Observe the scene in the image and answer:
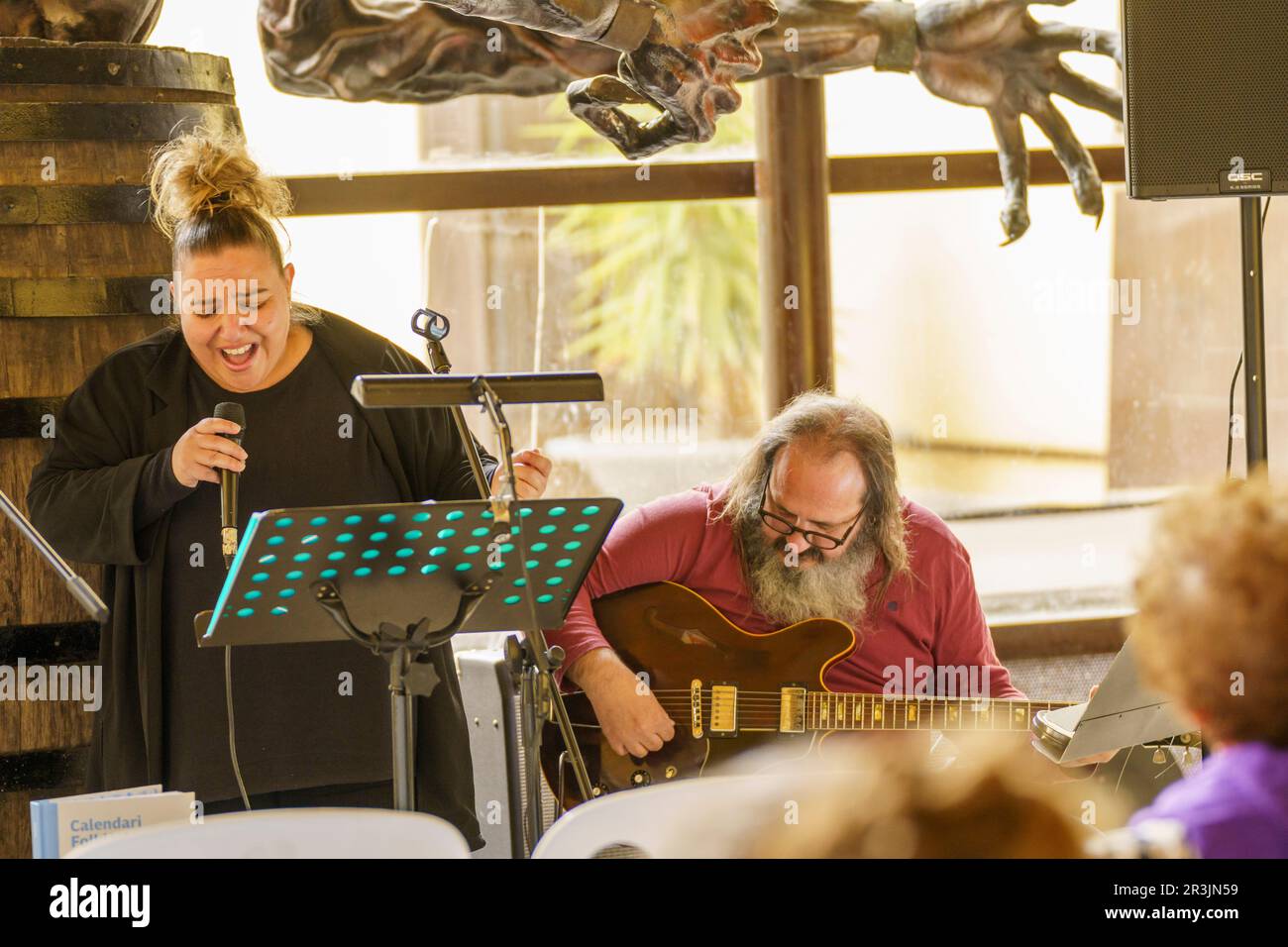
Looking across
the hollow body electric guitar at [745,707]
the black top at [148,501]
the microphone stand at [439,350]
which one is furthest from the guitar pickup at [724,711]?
the microphone stand at [439,350]

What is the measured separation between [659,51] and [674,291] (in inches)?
56.9

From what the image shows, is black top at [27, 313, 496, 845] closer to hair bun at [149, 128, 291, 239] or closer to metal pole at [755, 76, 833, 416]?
hair bun at [149, 128, 291, 239]

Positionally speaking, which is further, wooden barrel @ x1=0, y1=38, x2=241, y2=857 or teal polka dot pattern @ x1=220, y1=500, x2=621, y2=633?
wooden barrel @ x1=0, y1=38, x2=241, y2=857

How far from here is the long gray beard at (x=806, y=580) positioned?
275 centimetres

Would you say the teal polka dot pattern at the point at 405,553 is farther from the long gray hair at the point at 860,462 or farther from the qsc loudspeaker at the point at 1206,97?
the qsc loudspeaker at the point at 1206,97

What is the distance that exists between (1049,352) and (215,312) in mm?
2727

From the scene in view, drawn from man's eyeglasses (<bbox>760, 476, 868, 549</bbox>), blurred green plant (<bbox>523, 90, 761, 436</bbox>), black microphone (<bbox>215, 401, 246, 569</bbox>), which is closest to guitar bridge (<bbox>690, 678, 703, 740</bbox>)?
man's eyeglasses (<bbox>760, 476, 868, 549</bbox>)

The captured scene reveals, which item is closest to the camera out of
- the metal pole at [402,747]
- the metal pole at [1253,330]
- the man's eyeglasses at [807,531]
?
the metal pole at [402,747]

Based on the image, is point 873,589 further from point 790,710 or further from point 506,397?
point 506,397

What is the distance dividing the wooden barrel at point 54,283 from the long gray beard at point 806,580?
3.81 feet

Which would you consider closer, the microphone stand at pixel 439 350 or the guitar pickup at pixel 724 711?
the microphone stand at pixel 439 350

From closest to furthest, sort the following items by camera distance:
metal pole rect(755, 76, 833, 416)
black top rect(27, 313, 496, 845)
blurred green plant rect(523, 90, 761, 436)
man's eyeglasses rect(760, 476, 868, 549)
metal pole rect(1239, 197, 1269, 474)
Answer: black top rect(27, 313, 496, 845) → metal pole rect(1239, 197, 1269, 474) → man's eyeglasses rect(760, 476, 868, 549) → metal pole rect(755, 76, 833, 416) → blurred green plant rect(523, 90, 761, 436)

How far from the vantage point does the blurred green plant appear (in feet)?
12.5

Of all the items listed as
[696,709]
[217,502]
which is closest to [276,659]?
[217,502]
